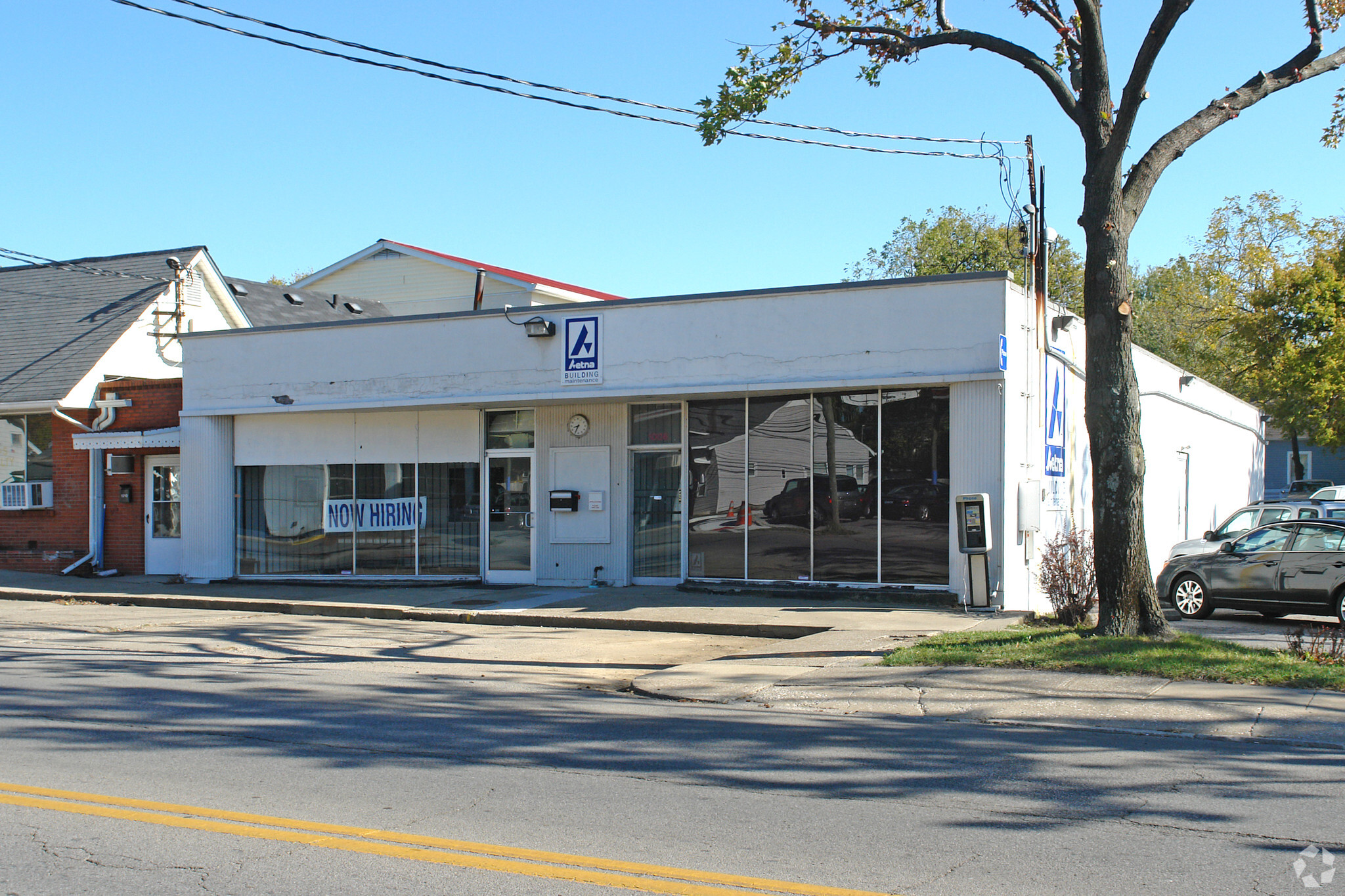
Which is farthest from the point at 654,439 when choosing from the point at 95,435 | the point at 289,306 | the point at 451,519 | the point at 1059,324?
the point at 289,306

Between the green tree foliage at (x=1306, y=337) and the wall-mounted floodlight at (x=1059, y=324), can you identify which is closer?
the wall-mounted floodlight at (x=1059, y=324)

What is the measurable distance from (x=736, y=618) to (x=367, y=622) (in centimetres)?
527

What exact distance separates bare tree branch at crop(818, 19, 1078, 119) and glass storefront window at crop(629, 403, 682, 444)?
6.71 meters

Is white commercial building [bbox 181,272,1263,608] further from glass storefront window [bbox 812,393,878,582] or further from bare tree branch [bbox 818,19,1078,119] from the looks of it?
bare tree branch [bbox 818,19,1078,119]

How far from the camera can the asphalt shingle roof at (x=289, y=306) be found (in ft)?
91.1

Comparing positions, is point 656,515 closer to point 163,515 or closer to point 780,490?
point 780,490

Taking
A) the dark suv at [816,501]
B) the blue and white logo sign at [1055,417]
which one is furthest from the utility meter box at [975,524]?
the blue and white logo sign at [1055,417]

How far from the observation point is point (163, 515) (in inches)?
845

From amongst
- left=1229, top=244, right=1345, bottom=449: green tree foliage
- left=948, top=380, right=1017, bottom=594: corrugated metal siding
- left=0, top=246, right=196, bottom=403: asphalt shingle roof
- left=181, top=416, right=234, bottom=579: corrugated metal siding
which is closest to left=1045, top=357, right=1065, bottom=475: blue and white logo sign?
left=948, top=380, right=1017, bottom=594: corrugated metal siding

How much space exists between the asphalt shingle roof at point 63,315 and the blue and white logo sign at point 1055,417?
Answer: 1788 cm

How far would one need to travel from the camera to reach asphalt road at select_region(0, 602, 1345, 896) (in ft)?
16.5

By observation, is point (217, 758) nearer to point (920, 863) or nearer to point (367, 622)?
point (920, 863)

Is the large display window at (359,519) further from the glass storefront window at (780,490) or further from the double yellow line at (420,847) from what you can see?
the double yellow line at (420,847)
